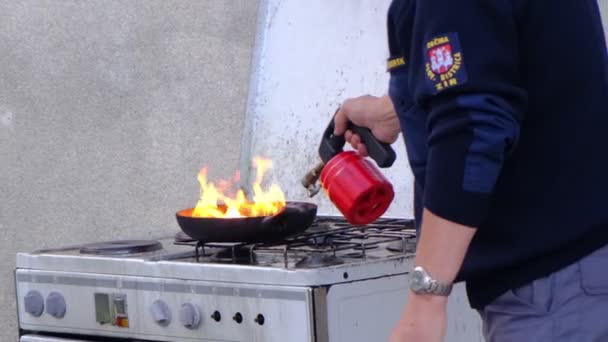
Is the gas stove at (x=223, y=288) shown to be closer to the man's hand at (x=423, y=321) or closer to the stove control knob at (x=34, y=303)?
the stove control knob at (x=34, y=303)

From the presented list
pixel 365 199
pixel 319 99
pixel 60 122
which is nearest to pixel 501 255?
pixel 365 199

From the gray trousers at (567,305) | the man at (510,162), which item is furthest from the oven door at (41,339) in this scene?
the gray trousers at (567,305)

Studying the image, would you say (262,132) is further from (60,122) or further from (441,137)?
(441,137)

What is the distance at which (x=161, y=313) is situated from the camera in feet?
8.96

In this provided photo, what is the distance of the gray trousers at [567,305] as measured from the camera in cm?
183

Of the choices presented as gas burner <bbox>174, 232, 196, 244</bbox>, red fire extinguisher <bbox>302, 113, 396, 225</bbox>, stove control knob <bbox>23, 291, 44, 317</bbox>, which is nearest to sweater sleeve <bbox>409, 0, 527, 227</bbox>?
red fire extinguisher <bbox>302, 113, 396, 225</bbox>

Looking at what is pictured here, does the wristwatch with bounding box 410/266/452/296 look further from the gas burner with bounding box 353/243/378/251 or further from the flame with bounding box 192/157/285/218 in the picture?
the flame with bounding box 192/157/285/218

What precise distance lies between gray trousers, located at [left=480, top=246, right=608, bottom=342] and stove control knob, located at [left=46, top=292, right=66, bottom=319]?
59.5 inches

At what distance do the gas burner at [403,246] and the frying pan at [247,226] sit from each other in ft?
0.84

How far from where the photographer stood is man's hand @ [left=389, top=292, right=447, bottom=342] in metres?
1.77

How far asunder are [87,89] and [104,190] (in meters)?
0.43

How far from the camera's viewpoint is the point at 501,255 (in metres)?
A: 1.87

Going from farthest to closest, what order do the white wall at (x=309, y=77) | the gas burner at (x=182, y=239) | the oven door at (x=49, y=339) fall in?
1. the white wall at (x=309, y=77)
2. the gas burner at (x=182, y=239)
3. the oven door at (x=49, y=339)

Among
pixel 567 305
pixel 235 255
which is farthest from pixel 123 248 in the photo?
pixel 567 305
